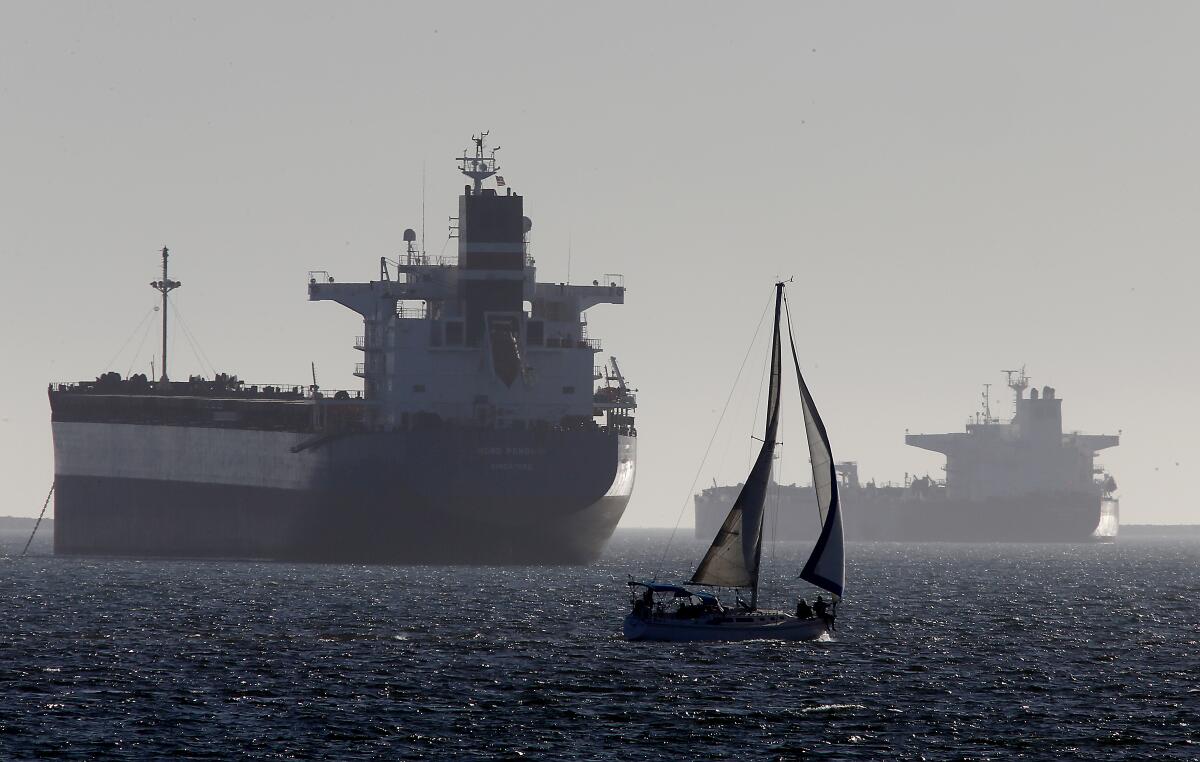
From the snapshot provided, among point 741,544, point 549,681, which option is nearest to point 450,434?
point 741,544

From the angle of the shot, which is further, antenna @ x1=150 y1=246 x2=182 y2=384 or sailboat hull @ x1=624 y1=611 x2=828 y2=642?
antenna @ x1=150 y1=246 x2=182 y2=384

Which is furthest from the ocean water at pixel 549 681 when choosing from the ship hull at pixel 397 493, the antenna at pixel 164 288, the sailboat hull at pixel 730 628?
the antenna at pixel 164 288

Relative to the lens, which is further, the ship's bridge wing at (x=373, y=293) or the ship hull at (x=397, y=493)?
the ship's bridge wing at (x=373, y=293)

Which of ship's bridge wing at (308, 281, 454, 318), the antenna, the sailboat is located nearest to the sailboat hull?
the sailboat

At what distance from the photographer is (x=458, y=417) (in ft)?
363

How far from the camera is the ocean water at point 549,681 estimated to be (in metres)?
Answer: 41.6

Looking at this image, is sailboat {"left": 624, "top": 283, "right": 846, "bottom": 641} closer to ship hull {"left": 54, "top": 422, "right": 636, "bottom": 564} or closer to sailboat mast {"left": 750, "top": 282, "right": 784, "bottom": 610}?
sailboat mast {"left": 750, "top": 282, "right": 784, "bottom": 610}

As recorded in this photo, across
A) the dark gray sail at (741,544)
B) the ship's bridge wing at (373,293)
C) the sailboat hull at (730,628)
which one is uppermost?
the ship's bridge wing at (373,293)

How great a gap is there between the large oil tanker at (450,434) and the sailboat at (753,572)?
4137cm

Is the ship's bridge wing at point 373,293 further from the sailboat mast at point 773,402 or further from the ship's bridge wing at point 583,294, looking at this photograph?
the sailboat mast at point 773,402

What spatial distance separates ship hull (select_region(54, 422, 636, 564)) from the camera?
104125mm

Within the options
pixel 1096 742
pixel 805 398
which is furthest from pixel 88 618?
pixel 1096 742

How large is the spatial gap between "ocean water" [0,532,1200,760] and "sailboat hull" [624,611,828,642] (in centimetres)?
57

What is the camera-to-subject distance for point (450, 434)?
343ft
